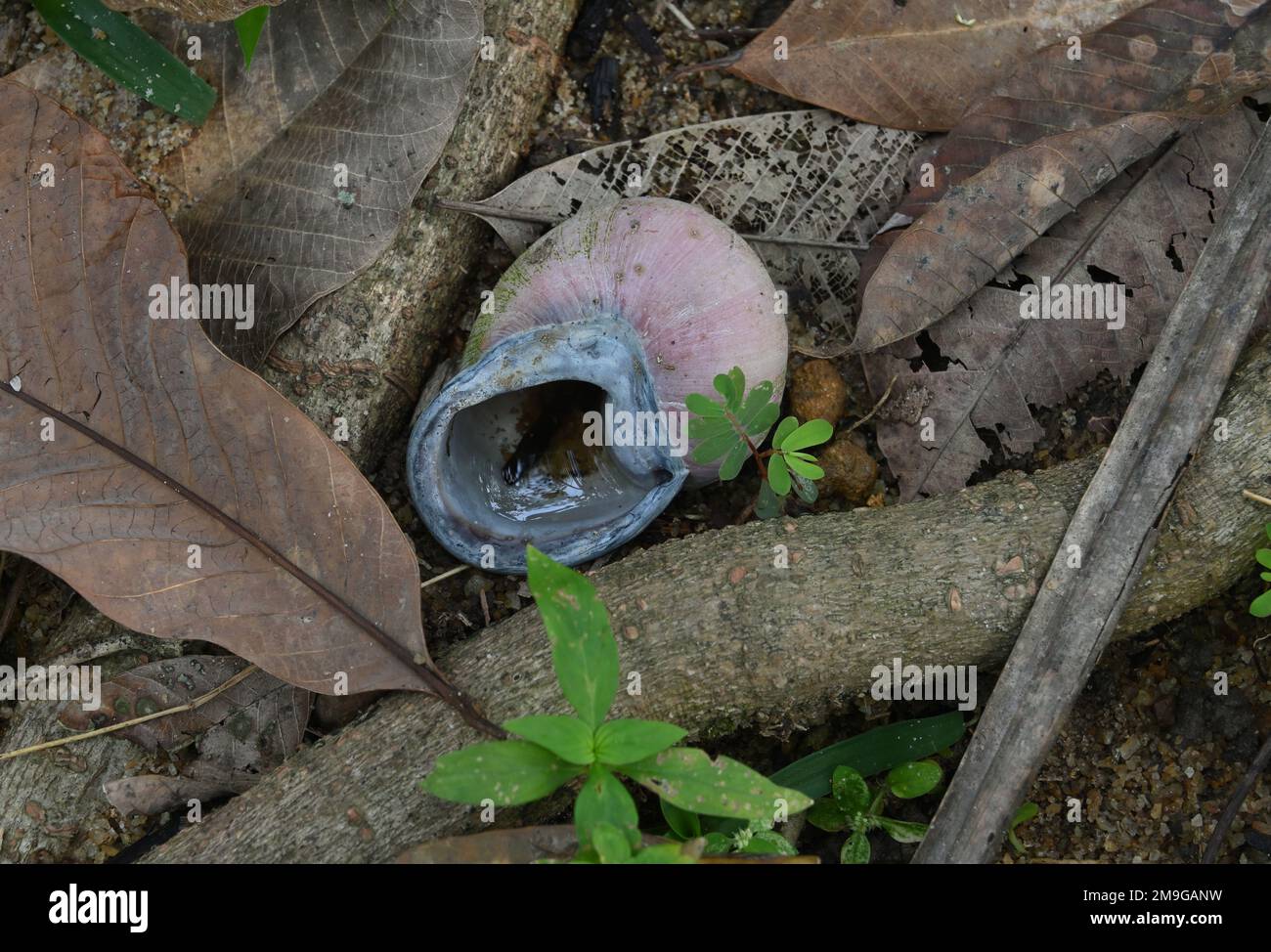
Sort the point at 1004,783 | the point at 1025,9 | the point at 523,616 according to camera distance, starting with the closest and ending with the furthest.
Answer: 1. the point at 1004,783
2. the point at 523,616
3. the point at 1025,9

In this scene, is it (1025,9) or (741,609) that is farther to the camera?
(1025,9)

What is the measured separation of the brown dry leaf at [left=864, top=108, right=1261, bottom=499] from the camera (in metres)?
3.04

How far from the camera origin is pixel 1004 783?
259 centimetres

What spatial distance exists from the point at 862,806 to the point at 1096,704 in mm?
757

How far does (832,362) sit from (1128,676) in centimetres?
122

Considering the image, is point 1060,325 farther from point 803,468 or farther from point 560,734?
point 560,734

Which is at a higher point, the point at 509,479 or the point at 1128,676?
the point at 509,479

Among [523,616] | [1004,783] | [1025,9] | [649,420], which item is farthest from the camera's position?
[1025,9]

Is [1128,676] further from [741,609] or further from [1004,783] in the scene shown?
[741,609]

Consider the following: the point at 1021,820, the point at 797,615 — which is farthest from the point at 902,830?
the point at 797,615

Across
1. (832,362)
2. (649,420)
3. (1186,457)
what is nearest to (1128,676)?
(1186,457)

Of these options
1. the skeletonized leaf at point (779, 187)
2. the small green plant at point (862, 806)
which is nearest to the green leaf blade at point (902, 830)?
the small green plant at point (862, 806)

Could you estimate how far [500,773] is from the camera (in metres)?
2.22

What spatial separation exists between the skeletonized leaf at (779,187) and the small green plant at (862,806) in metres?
1.29
